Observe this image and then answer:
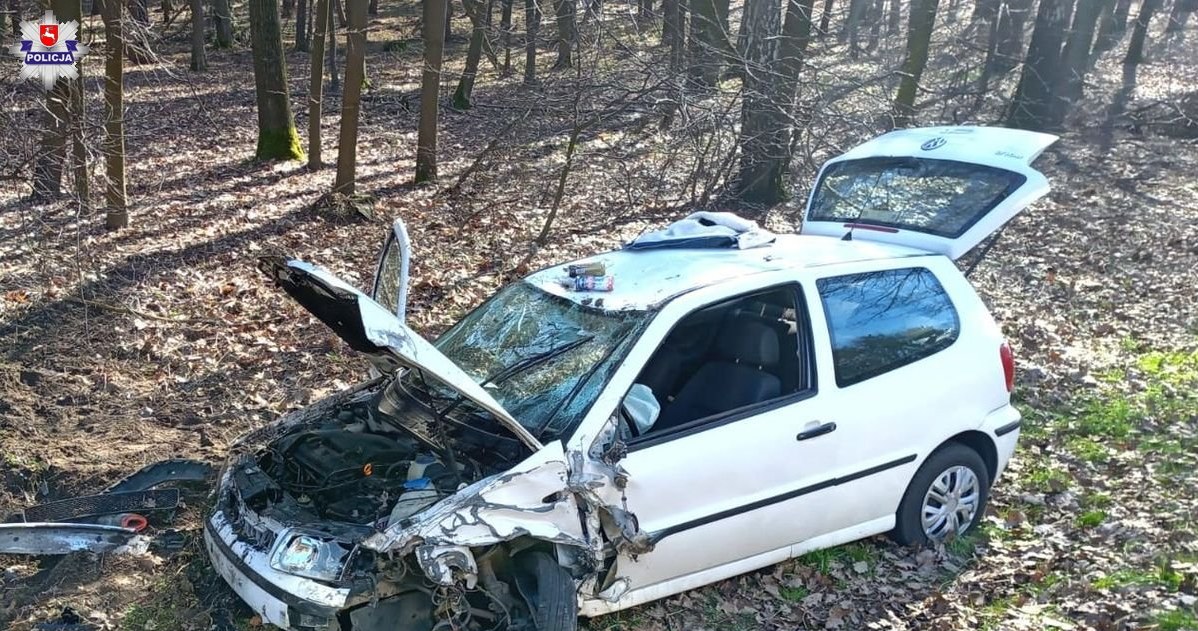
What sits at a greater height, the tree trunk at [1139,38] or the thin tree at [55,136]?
the tree trunk at [1139,38]

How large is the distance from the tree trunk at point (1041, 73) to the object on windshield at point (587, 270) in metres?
14.4

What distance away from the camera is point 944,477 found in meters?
5.16

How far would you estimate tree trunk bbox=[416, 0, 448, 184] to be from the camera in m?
12.5

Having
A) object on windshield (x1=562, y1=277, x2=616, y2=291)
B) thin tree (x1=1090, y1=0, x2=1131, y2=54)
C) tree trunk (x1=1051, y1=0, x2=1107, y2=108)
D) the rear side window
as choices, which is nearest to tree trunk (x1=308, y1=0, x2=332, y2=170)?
object on windshield (x1=562, y1=277, x2=616, y2=291)

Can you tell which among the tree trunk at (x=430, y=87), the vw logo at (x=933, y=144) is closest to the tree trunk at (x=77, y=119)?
the tree trunk at (x=430, y=87)

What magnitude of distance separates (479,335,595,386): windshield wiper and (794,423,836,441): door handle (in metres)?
1.10

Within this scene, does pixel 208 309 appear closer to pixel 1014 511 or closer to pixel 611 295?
pixel 611 295

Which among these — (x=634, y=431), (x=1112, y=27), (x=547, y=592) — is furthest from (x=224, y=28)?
(x=547, y=592)

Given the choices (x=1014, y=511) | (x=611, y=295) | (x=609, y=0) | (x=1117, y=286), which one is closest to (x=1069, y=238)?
(x=1117, y=286)

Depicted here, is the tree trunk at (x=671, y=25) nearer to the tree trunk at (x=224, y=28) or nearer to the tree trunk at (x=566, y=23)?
the tree trunk at (x=566, y=23)

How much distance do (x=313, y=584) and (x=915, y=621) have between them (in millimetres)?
2897

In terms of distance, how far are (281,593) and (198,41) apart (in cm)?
2375

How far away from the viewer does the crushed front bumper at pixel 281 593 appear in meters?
3.67

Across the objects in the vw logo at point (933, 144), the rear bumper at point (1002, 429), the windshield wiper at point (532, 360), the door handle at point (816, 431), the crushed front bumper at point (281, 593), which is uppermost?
the vw logo at point (933, 144)
